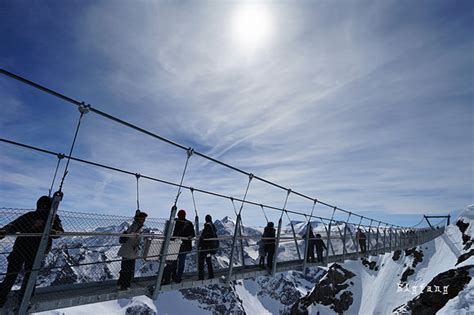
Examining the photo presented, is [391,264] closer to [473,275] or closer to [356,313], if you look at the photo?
[356,313]

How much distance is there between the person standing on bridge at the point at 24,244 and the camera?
3.86 meters

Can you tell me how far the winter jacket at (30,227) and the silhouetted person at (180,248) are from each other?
2432 mm

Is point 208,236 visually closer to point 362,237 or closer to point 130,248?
point 130,248

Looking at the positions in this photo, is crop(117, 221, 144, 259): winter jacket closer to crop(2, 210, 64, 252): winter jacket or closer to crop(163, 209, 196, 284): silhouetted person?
crop(163, 209, 196, 284): silhouetted person

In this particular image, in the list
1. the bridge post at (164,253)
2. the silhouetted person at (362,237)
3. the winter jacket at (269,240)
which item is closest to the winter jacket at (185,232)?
the bridge post at (164,253)

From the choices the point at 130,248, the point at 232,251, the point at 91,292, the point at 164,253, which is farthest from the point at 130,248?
the point at 232,251

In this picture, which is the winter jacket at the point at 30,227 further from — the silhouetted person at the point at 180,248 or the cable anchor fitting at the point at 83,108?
the silhouetted person at the point at 180,248

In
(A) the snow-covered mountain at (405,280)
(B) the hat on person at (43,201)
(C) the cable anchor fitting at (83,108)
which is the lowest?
(A) the snow-covered mountain at (405,280)

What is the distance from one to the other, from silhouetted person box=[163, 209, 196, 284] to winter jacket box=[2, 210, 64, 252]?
2.43 metres

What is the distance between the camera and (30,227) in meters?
4.06

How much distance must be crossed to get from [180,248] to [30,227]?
2.89m

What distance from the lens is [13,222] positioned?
3.95 metres

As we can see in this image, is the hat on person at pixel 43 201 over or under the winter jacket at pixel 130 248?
over

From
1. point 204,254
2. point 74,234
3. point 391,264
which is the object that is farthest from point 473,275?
point 391,264
